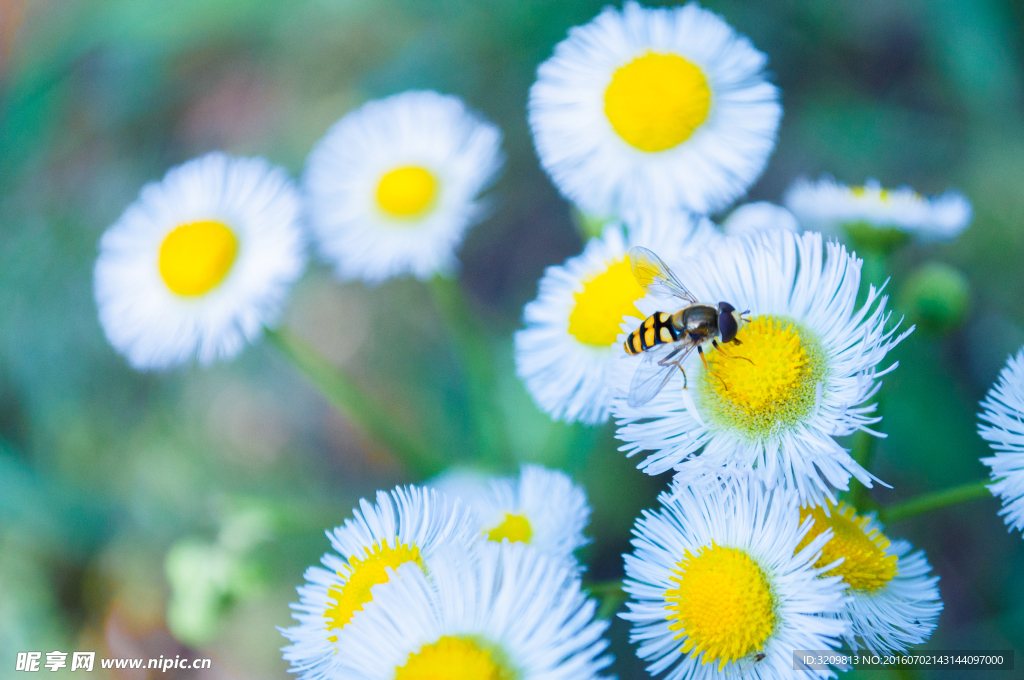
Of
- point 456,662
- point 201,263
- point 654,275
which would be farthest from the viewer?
point 201,263

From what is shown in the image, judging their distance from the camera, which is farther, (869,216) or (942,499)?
(869,216)

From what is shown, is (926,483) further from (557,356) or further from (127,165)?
(127,165)

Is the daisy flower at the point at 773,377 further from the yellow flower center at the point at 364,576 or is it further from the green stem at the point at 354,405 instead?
the green stem at the point at 354,405

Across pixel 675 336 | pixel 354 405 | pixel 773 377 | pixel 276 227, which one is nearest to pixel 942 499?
pixel 773 377

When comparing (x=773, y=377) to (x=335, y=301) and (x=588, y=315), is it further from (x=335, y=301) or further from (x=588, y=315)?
(x=335, y=301)

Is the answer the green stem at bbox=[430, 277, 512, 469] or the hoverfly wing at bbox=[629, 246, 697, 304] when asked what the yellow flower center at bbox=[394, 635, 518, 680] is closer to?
the hoverfly wing at bbox=[629, 246, 697, 304]

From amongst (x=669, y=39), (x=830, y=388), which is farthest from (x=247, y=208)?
(x=830, y=388)

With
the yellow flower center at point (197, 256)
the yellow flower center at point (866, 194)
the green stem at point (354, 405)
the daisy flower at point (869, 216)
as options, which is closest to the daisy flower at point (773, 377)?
the daisy flower at point (869, 216)
